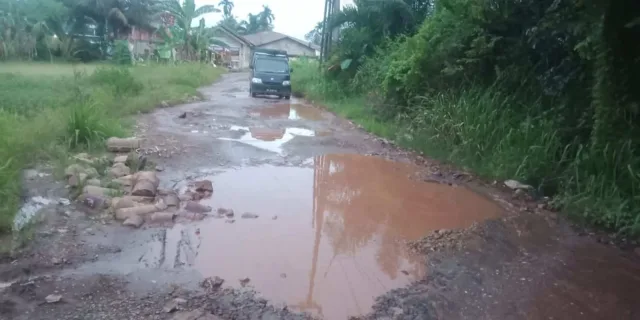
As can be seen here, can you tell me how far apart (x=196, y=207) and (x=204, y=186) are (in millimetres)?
819

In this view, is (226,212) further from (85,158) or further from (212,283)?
(85,158)

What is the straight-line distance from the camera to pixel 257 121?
1341 centimetres

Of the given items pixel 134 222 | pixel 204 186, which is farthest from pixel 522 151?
pixel 134 222

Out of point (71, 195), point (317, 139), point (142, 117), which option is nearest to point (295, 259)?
point (71, 195)

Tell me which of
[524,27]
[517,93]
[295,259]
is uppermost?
[524,27]

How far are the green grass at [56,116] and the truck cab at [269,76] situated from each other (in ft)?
13.6

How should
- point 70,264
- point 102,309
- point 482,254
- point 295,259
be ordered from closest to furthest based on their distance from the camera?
point 102,309 < point 70,264 < point 295,259 < point 482,254

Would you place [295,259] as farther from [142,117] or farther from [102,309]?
[142,117]

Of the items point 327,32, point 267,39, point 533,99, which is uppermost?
point 267,39

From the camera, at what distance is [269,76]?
20.5 m

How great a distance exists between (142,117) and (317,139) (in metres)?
4.58

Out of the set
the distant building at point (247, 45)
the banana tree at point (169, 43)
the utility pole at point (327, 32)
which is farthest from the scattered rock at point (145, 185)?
the distant building at point (247, 45)

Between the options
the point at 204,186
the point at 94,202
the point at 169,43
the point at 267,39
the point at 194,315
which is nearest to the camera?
the point at 194,315

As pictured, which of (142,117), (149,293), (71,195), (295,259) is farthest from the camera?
(142,117)
